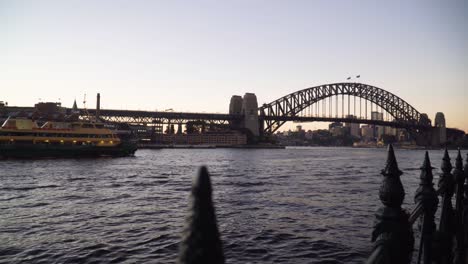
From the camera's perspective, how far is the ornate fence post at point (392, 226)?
2.01m

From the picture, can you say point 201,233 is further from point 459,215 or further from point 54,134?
point 54,134

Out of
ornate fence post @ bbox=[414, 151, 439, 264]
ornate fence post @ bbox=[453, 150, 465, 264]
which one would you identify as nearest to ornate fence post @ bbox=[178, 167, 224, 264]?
ornate fence post @ bbox=[414, 151, 439, 264]

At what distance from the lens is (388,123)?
133m

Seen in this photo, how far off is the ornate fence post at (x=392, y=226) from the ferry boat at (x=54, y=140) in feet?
183

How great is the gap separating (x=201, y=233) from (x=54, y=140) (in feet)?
192

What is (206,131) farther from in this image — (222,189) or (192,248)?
(192,248)

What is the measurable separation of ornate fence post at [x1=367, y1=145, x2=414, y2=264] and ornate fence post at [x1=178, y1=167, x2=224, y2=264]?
1.24m

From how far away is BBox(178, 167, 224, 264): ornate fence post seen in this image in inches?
41.8

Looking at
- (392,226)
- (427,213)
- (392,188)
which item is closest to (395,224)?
(392,226)

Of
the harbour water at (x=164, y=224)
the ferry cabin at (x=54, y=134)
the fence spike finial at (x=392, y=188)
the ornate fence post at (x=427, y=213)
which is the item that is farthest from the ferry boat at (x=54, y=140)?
the fence spike finial at (x=392, y=188)

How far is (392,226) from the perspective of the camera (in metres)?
2.19

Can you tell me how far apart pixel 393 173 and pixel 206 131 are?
163076mm

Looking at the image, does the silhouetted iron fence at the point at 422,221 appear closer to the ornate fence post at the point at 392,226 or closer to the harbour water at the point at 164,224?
the ornate fence post at the point at 392,226

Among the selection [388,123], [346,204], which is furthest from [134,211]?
[388,123]
